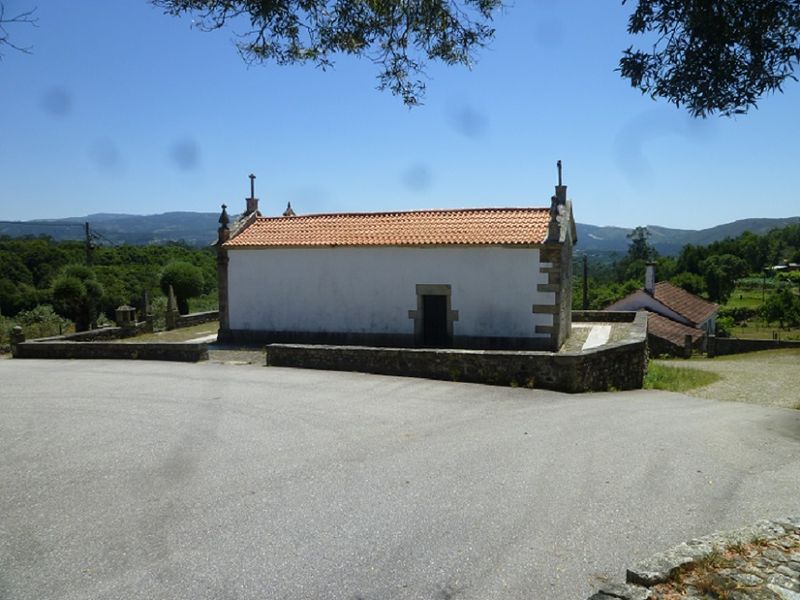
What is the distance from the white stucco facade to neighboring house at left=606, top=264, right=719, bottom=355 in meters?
17.5

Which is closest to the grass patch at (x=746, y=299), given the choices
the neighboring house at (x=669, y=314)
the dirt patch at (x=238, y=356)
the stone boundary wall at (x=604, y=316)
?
the neighboring house at (x=669, y=314)

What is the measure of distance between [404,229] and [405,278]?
1720 millimetres

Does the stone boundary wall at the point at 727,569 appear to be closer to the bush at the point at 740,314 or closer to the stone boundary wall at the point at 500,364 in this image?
the stone boundary wall at the point at 500,364

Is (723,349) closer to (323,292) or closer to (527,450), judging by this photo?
(323,292)

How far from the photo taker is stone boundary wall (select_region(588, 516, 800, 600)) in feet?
12.9

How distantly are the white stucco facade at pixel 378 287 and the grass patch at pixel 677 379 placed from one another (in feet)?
10.3

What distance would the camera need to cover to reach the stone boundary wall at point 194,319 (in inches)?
969

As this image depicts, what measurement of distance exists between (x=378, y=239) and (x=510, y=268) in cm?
400

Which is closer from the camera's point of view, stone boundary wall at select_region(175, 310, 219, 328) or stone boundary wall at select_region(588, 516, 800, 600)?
stone boundary wall at select_region(588, 516, 800, 600)

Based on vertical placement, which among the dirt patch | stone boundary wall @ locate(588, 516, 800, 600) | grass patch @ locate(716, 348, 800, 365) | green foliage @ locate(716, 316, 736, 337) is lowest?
green foliage @ locate(716, 316, 736, 337)

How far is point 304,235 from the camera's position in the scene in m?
20.2

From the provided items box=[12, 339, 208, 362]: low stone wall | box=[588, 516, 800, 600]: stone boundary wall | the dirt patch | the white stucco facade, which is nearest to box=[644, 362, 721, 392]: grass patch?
the white stucco facade

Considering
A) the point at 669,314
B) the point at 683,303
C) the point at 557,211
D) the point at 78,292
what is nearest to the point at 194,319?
the point at 78,292

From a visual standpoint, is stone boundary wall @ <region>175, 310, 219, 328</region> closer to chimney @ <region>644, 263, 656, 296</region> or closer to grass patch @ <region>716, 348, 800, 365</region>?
grass patch @ <region>716, 348, 800, 365</region>
